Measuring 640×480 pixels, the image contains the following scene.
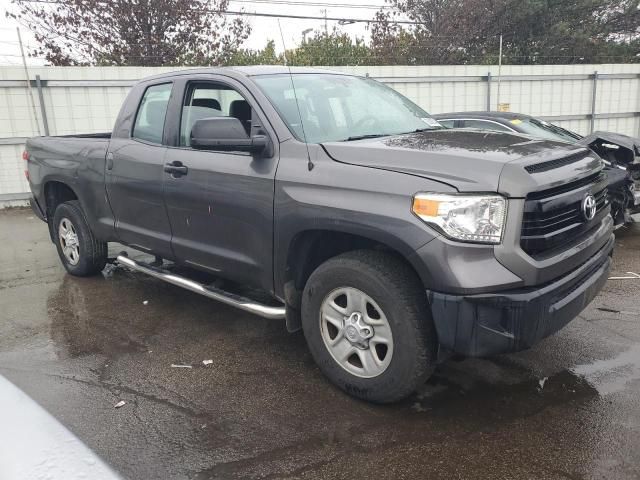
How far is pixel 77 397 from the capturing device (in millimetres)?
3396

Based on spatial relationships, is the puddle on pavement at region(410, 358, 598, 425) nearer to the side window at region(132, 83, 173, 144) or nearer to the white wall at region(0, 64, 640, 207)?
Answer: the side window at region(132, 83, 173, 144)

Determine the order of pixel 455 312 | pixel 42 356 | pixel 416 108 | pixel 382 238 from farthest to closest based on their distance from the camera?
pixel 416 108 → pixel 42 356 → pixel 382 238 → pixel 455 312

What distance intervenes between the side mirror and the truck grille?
1.61m

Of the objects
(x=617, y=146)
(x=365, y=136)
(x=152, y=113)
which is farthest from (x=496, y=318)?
(x=617, y=146)

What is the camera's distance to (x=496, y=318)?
2666 mm

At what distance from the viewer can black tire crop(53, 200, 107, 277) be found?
17.9 ft

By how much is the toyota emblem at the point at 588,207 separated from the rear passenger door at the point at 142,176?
112 inches

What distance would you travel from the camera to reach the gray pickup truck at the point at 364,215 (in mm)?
2695

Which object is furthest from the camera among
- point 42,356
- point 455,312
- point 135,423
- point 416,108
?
point 416,108

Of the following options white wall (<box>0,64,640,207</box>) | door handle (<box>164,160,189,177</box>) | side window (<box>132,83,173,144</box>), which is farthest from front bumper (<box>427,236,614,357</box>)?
white wall (<box>0,64,640,207</box>)

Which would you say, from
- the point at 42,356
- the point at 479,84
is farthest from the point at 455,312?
the point at 479,84

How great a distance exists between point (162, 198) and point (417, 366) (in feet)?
7.74

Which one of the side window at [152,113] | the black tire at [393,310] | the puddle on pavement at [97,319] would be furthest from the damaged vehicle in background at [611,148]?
the puddle on pavement at [97,319]

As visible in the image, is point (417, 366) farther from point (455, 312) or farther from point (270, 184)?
point (270, 184)
